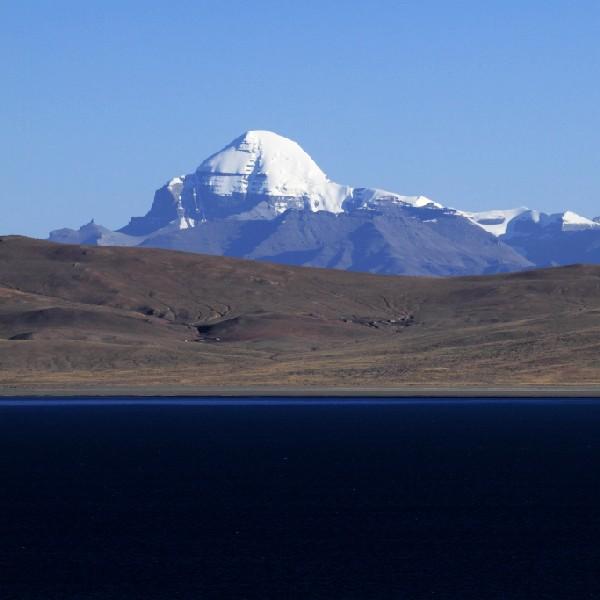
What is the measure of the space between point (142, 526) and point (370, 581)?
15.0m

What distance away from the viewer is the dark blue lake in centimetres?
5131

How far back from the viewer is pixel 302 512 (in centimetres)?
6688

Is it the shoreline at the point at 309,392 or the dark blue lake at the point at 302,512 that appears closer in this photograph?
the dark blue lake at the point at 302,512

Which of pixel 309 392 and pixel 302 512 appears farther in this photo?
pixel 309 392

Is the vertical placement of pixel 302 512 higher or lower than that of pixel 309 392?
higher

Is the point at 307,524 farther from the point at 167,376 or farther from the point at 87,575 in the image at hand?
the point at 167,376

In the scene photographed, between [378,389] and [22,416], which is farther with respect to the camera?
[378,389]

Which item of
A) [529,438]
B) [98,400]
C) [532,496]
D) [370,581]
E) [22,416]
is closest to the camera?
[370,581]

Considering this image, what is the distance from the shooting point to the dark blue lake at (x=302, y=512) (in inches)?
2020

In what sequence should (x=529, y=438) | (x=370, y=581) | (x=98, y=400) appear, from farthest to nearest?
(x=98, y=400) → (x=529, y=438) → (x=370, y=581)

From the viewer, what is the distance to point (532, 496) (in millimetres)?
72375

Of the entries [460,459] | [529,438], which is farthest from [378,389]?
[460,459]

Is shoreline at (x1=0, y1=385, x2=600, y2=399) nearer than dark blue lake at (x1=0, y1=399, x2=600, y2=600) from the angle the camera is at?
No

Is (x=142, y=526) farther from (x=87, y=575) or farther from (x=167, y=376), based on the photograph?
(x=167, y=376)
